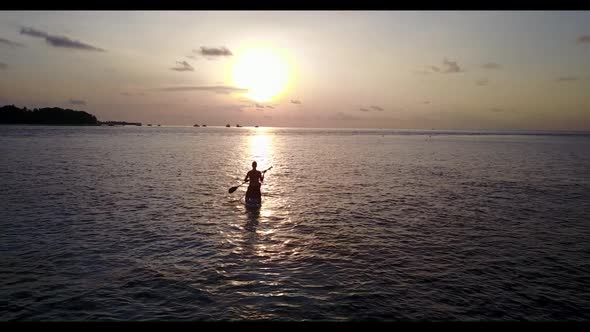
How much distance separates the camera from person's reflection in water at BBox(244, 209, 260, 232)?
1978 centimetres

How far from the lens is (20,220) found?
20047 mm

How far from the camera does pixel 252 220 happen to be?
21.6 m

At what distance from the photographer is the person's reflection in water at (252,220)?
19.8 m

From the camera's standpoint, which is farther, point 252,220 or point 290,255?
point 252,220

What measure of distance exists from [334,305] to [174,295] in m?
5.30

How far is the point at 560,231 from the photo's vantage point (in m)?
20.1

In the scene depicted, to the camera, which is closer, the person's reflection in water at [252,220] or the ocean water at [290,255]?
the ocean water at [290,255]

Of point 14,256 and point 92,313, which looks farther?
point 14,256

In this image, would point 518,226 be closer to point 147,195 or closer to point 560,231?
point 560,231

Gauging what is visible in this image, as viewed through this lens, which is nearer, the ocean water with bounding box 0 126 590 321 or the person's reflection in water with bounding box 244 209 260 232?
the ocean water with bounding box 0 126 590 321
